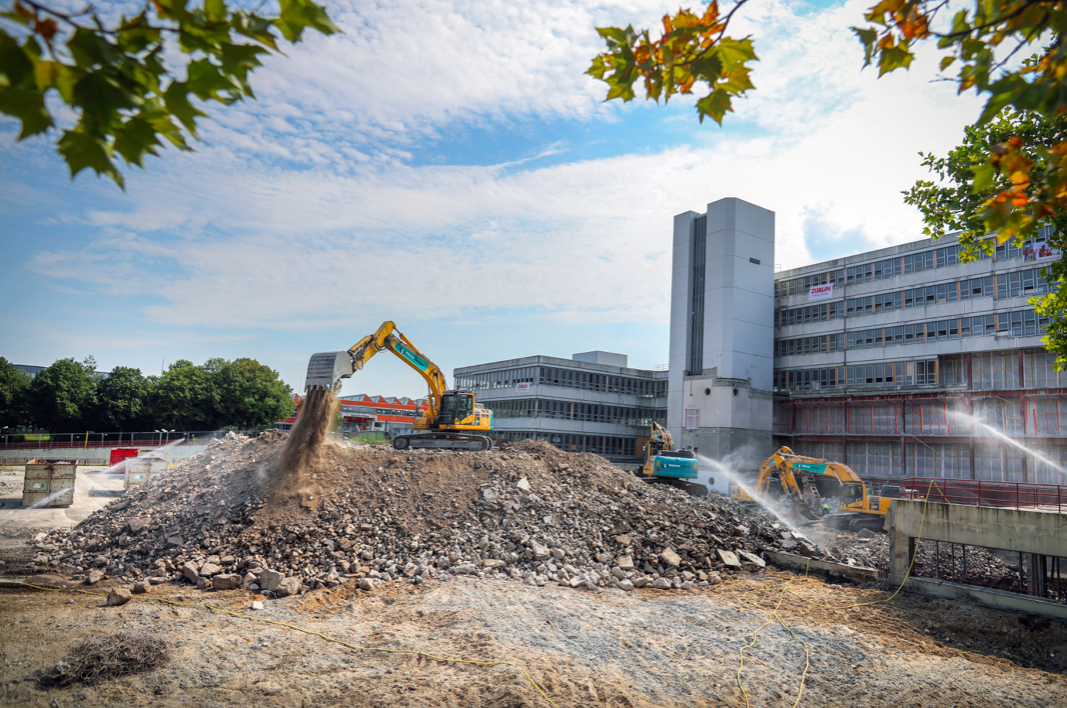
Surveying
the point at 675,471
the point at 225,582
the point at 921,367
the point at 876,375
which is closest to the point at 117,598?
the point at 225,582

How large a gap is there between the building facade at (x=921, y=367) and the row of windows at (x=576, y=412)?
12476mm

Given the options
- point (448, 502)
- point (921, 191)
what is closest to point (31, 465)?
point (448, 502)

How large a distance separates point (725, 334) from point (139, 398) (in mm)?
48723

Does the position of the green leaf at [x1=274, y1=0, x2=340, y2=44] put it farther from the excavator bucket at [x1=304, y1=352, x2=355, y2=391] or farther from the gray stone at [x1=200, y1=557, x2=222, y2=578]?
the excavator bucket at [x1=304, y1=352, x2=355, y2=391]

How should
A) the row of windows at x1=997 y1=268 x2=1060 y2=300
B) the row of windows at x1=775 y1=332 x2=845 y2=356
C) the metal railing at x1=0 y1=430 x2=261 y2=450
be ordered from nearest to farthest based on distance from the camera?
the row of windows at x1=997 y1=268 x2=1060 y2=300 → the metal railing at x1=0 y1=430 x2=261 y2=450 → the row of windows at x1=775 y1=332 x2=845 y2=356

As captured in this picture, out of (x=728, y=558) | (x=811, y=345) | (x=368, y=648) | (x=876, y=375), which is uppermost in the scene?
(x=811, y=345)

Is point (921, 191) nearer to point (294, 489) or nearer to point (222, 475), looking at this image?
point (294, 489)

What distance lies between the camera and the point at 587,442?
52.4 metres

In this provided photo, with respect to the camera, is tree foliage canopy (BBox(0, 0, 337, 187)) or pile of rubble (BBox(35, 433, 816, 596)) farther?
pile of rubble (BBox(35, 433, 816, 596))

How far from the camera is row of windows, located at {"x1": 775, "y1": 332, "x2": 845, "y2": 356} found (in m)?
44.5

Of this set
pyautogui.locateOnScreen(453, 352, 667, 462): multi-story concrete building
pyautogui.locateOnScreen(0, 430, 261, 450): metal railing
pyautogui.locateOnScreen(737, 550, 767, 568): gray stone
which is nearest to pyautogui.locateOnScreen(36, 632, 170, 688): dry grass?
pyautogui.locateOnScreen(737, 550, 767, 568): gray stone

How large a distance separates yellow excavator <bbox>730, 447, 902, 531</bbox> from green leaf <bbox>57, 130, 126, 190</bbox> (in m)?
24.7

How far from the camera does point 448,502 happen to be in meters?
16.7

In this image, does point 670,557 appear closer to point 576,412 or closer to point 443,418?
point 443,418
